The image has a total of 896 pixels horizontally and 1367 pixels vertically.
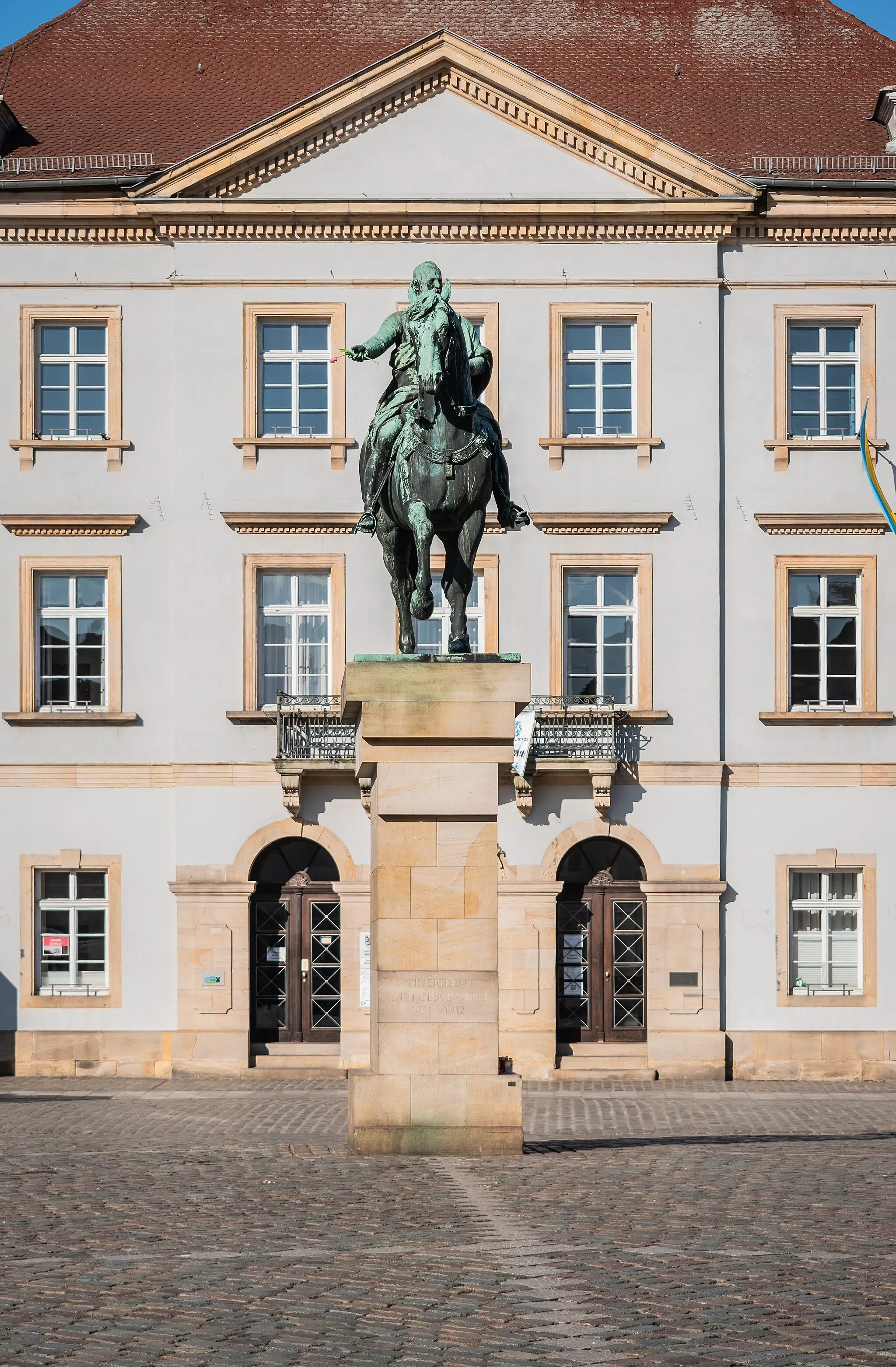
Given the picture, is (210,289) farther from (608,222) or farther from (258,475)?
(608,222)

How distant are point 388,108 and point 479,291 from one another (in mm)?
2815

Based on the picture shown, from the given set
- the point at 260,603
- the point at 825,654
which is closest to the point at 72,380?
the point at 260,603

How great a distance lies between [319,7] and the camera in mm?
34750

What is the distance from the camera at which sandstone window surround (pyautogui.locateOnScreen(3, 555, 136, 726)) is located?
2983 centimetres

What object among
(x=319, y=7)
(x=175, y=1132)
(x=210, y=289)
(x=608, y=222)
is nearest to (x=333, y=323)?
(x=210, y=289)

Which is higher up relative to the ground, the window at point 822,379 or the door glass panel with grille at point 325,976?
the window at point 822,379

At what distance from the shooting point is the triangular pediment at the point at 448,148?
29.6 m

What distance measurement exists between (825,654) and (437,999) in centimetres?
1487

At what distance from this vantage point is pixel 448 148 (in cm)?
3006

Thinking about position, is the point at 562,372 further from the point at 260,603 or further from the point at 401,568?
the point at 401,568

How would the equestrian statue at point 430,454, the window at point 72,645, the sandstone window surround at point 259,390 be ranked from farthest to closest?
1. the window at point 72,645
2. the sandstone window surround at point 259,390
3. the equestrian statue at point 430,454

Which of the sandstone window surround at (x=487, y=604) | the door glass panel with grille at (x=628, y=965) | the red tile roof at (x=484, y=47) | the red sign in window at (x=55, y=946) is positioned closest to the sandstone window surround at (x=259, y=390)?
the sandstone window surround at (x=487, y=604)

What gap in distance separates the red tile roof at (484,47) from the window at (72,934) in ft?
34.2

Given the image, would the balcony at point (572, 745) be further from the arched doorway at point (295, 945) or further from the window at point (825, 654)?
the arched doorway at point (295, 945)
